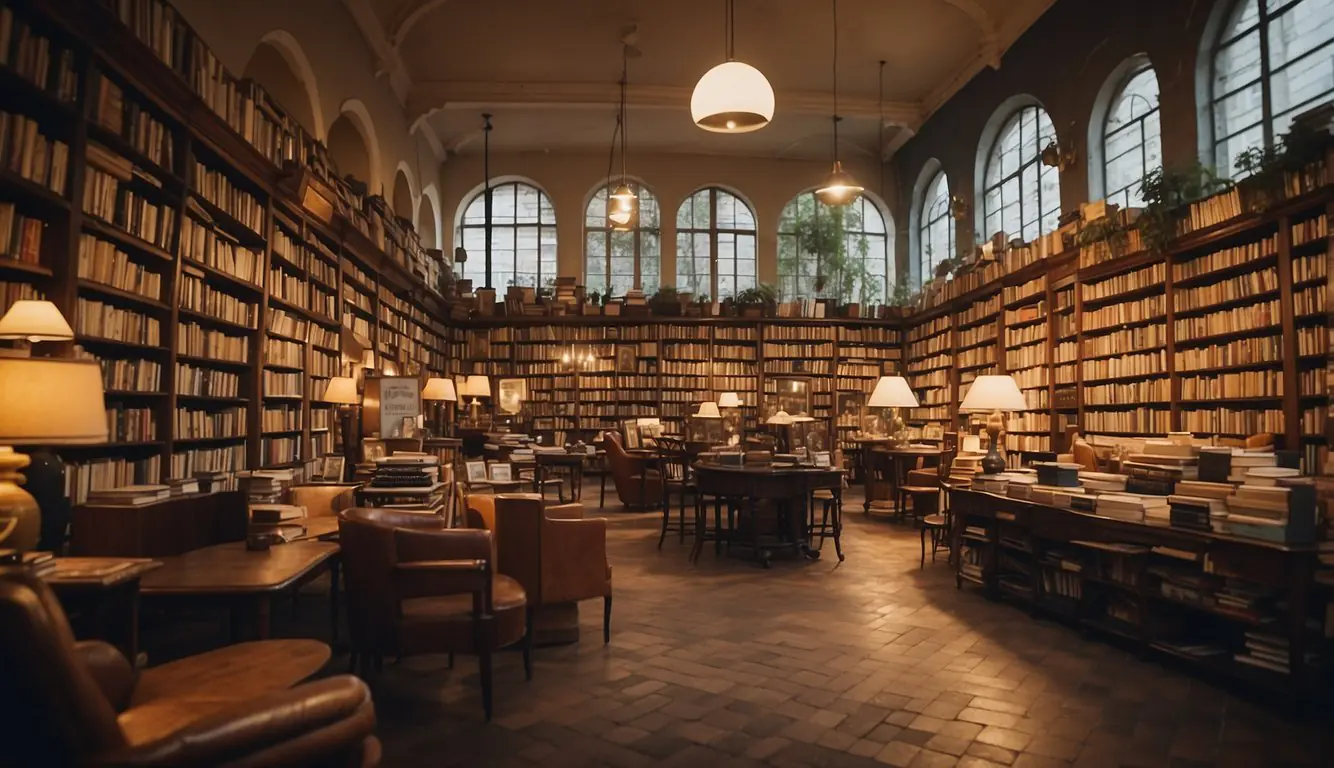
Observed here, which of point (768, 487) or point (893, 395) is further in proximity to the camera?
point (893, 395)

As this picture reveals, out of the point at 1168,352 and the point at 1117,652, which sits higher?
the point at 1168,352

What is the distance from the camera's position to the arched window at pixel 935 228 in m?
14.2

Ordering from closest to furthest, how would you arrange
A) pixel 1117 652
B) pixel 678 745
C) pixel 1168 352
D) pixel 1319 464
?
pixel 678 745 → pixel 1117 652 → pixel 1319 464 → pixel 1168 352

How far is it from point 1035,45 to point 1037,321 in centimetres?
401

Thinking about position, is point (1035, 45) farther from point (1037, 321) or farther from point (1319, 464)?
point (1319, 464)

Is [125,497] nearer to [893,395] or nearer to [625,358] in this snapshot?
[893,395]

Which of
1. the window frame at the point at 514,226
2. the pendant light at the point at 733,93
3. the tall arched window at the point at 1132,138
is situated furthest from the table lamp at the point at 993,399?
the window frame at the point at 514,226

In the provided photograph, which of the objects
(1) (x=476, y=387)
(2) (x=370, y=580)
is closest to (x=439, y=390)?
(1) (x=476, y=387)

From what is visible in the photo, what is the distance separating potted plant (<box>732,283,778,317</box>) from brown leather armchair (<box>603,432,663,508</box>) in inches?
186

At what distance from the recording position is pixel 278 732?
1.54 meters

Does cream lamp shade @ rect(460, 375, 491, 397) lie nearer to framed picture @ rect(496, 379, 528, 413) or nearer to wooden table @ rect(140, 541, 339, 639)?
framed picture @ rect(496, 379, 528, 413)

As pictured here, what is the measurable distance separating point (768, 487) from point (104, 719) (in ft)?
17.0

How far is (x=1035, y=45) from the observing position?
35.2 ft

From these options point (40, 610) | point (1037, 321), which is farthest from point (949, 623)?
point (1037, 321)
